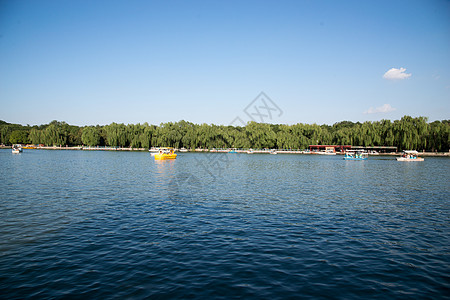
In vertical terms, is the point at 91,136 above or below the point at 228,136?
below

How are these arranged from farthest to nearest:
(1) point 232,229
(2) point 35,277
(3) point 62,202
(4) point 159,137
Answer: (4) point 159,137, (3) point 62,202, (1) point 232,229, (2) point 35,277

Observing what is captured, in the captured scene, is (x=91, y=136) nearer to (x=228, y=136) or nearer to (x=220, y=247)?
(x=228, y=136)

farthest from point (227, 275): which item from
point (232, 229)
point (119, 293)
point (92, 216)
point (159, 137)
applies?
point (159, 137)

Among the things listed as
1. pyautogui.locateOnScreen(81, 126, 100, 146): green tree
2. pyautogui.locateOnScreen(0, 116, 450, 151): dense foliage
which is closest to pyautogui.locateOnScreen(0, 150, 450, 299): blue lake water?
pyautogui.locateOnScreen(0, 116, 450, 151): dense foliage

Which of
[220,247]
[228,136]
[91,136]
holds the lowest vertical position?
[220,247]

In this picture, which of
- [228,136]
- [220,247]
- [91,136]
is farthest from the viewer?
[228,136]

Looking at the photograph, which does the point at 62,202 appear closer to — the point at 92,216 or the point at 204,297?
the point at 92,216

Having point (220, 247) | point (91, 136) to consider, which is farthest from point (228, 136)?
point (220, 247)

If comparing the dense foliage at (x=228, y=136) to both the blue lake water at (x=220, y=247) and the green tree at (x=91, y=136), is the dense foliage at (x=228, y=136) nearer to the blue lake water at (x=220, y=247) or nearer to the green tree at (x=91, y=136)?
the green tree at (x=91, y=136)

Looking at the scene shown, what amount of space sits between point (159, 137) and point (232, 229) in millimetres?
114238

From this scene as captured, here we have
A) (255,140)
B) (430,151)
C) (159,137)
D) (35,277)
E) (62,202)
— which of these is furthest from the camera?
(255,140)

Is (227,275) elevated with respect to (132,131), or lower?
lower

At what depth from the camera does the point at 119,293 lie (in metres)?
8.01

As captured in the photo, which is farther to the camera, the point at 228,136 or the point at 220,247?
the point at 228,136
